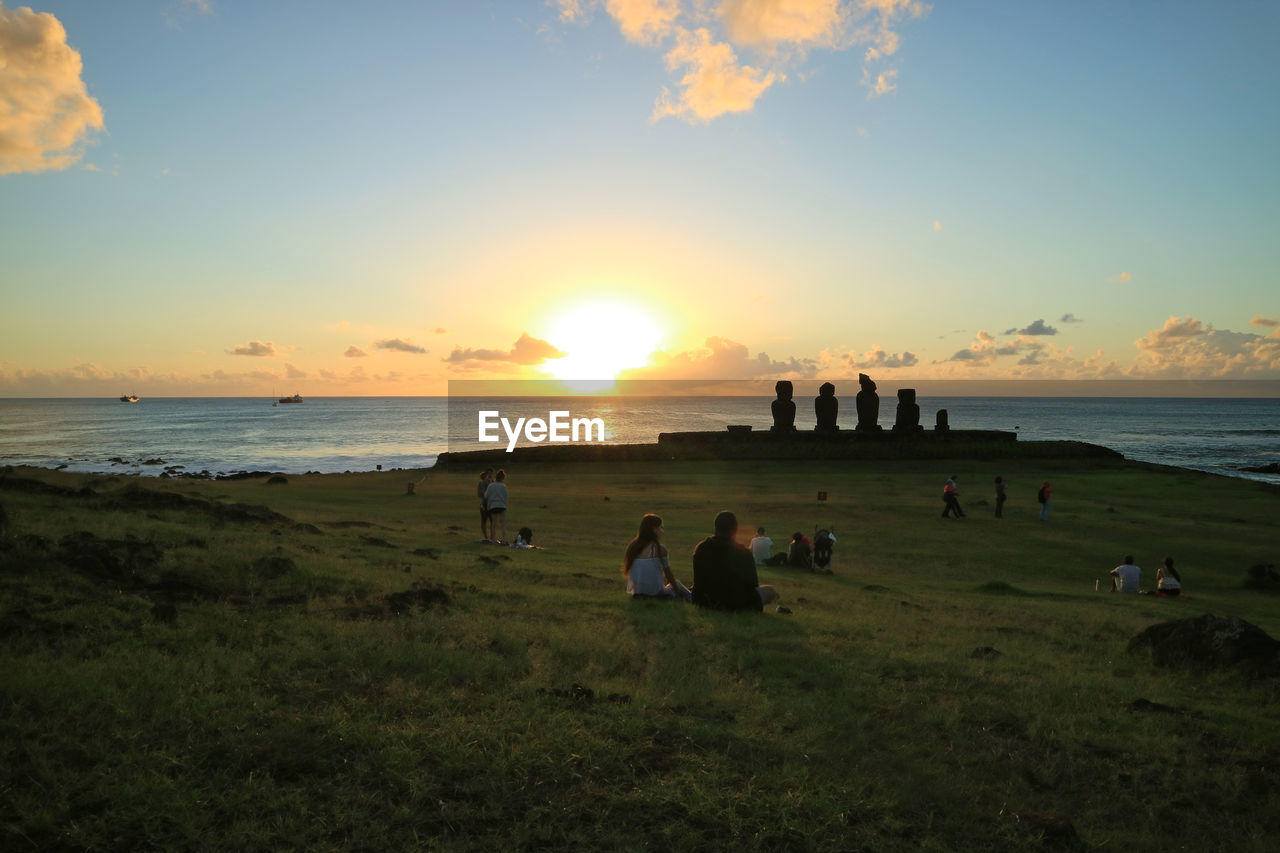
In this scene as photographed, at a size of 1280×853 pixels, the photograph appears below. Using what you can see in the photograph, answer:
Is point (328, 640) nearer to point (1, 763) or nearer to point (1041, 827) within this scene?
point (1, 763)

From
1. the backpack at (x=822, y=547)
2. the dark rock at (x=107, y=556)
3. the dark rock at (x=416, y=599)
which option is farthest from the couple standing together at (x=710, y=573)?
the backpack at (x=822, y=547)

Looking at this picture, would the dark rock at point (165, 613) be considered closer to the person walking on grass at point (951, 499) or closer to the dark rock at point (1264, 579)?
the dark rock at point (1264, 579)

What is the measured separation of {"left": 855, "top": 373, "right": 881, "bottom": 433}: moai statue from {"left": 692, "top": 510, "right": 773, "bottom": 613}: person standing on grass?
59.8 m

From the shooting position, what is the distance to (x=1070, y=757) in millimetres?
6625

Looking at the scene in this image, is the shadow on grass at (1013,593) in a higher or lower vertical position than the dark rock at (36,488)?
lower

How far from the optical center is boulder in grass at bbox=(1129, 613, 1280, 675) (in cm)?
932

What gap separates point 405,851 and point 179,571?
791 cm

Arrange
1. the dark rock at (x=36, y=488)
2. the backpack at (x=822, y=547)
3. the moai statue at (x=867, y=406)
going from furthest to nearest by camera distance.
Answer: the moai statue at (x=867, y=406) < the backpack at (x=822, y=547) < the dark rock at (x=36, y=488)

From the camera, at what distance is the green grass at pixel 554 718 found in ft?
16.9

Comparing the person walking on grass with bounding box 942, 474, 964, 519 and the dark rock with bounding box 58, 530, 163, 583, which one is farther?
the person walking on grass with bounding box 942, 474, 964, 519

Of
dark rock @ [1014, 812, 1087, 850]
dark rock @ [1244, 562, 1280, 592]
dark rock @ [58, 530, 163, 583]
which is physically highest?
dark rock @ [58, 530, 163, 583]

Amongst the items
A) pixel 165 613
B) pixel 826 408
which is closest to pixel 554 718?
pixel 165 613

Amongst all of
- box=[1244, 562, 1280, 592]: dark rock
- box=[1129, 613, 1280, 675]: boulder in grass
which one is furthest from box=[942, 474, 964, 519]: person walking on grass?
box=[1129, 613, 1280, 675]: boulder in grass

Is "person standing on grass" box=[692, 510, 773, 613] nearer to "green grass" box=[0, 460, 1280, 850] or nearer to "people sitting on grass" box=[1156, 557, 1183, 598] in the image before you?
"green grass" box=[0, 460, 1280, 850]
